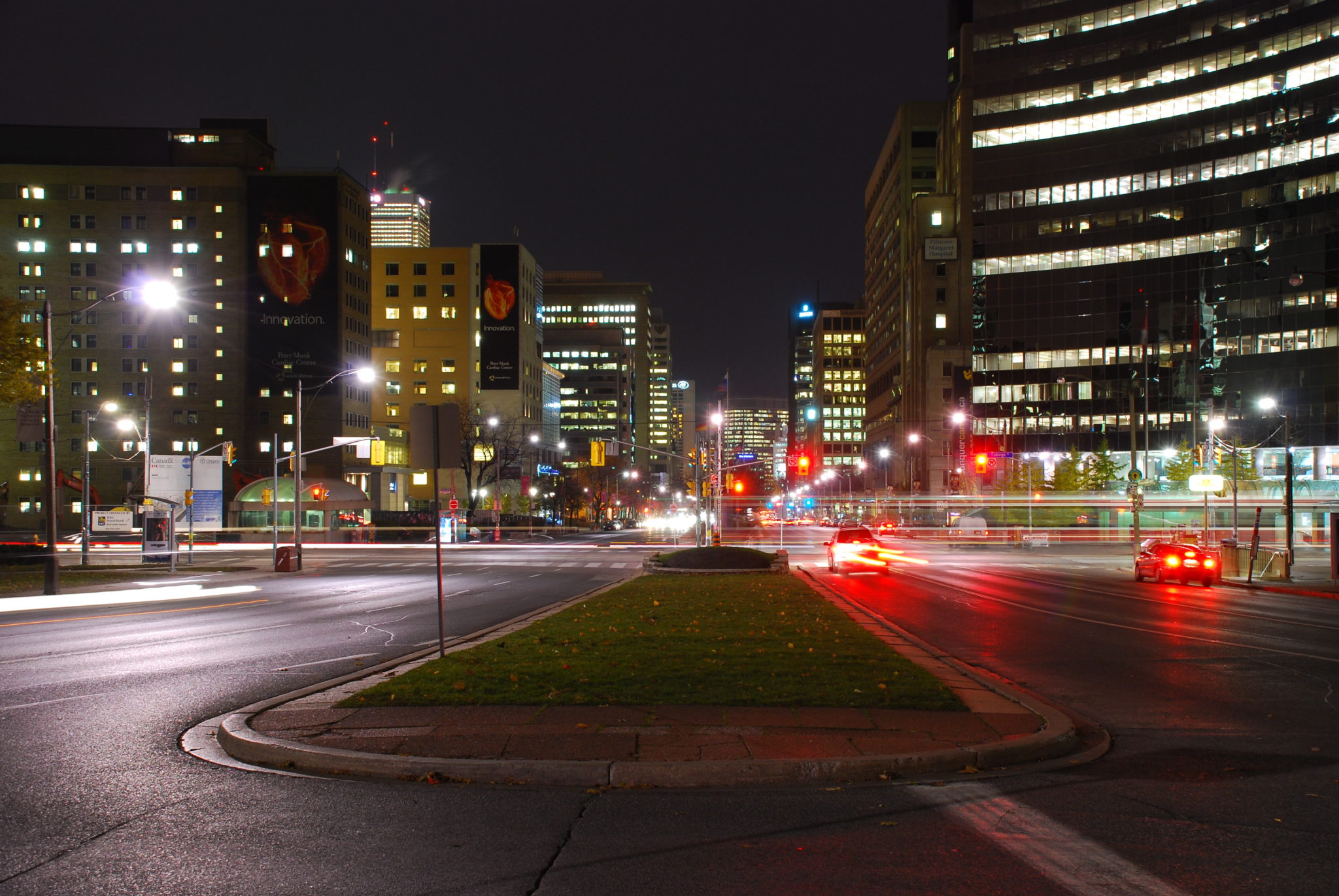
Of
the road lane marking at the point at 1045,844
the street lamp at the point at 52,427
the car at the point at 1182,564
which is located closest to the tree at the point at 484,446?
the street lamp at the point at 52,427

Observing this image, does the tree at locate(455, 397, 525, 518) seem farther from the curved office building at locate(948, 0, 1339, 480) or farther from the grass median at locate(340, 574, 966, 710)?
the grass median at locate(340, 574, 966, 710)

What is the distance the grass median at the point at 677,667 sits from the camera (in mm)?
9711

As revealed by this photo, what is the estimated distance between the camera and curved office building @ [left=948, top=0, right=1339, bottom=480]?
84.8 meters

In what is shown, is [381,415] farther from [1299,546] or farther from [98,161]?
[1299,546]

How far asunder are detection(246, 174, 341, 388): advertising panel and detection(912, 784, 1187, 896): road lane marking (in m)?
109

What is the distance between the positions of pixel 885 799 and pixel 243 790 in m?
4.95

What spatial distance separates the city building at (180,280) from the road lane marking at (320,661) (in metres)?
97.2

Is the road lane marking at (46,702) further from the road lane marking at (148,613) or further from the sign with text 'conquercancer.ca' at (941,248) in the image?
the sign with text 'conquercancer.ca' at (941,248)

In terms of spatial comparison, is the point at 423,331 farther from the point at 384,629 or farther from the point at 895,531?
the point at 384,629

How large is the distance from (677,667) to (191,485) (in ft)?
129

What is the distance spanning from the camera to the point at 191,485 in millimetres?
43500

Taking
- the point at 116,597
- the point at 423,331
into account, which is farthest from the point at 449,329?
the point at 116,597

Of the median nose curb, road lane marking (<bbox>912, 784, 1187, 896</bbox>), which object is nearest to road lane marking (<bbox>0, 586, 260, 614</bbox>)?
the median nose curb

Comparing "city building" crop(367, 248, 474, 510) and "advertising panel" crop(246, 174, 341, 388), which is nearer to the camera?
"advertising panel" crop(246, 174, 341, 388)
